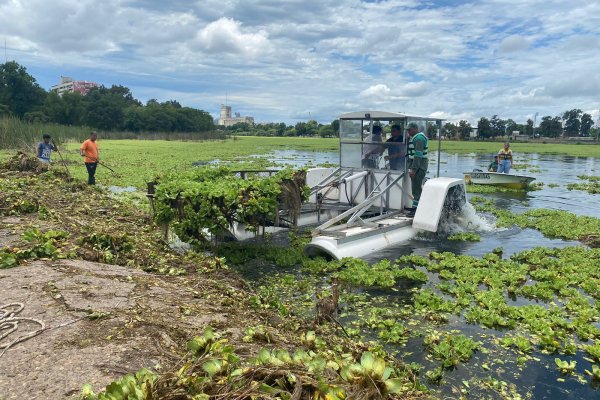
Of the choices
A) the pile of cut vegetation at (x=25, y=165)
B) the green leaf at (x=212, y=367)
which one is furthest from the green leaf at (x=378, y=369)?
the pile of cut vegetation at (x=25, y=165)

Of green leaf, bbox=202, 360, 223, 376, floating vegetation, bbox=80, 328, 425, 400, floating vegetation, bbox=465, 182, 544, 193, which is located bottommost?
floating vegetation, bbox=465, 182, 544, 193

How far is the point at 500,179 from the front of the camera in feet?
74.6

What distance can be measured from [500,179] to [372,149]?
13.0 m

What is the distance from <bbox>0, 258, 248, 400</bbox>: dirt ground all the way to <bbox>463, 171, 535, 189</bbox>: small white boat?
63.8 ft

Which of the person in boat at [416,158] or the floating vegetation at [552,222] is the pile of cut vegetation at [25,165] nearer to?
the person in boat at [416,158]

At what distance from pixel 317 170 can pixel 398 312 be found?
22.4 ft

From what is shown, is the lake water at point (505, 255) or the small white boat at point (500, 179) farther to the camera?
the small white boat at point (500, 179)

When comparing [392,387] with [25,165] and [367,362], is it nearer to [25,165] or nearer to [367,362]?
[367,362]

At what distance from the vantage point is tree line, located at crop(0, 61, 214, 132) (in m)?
84.2

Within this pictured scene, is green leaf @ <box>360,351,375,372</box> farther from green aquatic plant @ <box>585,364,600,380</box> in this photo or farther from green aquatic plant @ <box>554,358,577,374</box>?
green aquatic plant @ <box>585,364,600,380</box>

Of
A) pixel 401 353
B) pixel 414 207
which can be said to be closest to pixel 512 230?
pixel 414 207

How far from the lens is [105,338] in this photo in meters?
4.50

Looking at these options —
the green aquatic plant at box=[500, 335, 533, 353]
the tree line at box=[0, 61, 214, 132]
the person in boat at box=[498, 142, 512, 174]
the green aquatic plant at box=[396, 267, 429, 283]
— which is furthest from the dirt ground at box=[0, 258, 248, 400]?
the tree line at box=[0, 61, 214, 132]

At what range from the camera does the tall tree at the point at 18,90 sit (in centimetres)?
8400
